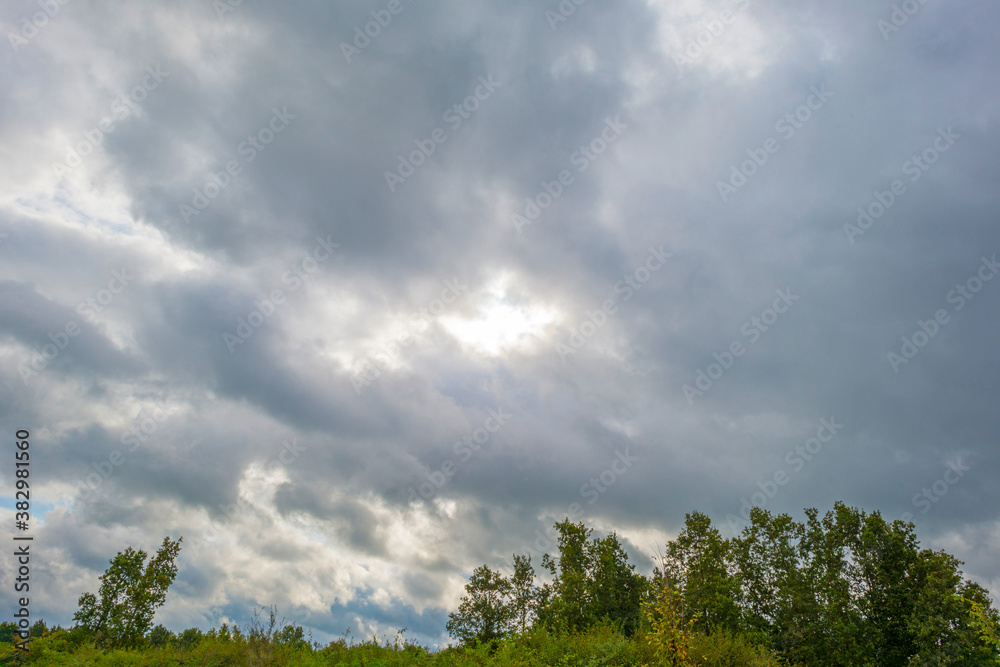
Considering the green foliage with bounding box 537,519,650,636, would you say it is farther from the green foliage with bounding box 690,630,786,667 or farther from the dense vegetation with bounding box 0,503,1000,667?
the green foliage with bounding box 690,630,786,667

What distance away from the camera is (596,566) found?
191 feet

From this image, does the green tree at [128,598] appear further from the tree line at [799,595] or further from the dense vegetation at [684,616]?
the tree line at [799,595]

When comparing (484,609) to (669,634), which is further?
(484,609)

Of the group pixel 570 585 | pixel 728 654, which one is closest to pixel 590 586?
pixel 570 585

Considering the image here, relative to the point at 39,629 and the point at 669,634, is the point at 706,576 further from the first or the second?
the point at 39,629

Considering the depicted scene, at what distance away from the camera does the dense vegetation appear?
20.9 metres

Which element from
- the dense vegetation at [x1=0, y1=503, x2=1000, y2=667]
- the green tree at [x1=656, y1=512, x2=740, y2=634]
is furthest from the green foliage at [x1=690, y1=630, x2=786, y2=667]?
the green tree at [x1=656, y1=512, x2=740, y2=634]

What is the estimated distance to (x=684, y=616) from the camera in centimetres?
2278

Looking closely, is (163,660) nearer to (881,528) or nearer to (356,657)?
(356,657)

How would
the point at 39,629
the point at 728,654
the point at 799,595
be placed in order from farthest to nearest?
the point at 799,595
the point at 39,629
the point at 728,654

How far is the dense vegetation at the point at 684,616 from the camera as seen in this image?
2091cm

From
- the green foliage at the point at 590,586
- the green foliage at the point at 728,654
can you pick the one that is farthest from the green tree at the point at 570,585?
the green foliage at the point at 728,654

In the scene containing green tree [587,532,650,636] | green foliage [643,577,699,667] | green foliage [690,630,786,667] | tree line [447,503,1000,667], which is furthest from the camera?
green tree [587,532,650,636]

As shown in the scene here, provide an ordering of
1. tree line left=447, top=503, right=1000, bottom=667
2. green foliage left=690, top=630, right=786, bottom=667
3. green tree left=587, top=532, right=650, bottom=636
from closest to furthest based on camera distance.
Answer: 1. green foliage left=690, top=630, right=786, bottom=667
2. tree line left=447, top=503, right=1000, bottom=667
3. green tree left=587, top=532, right=650, bottom=636
